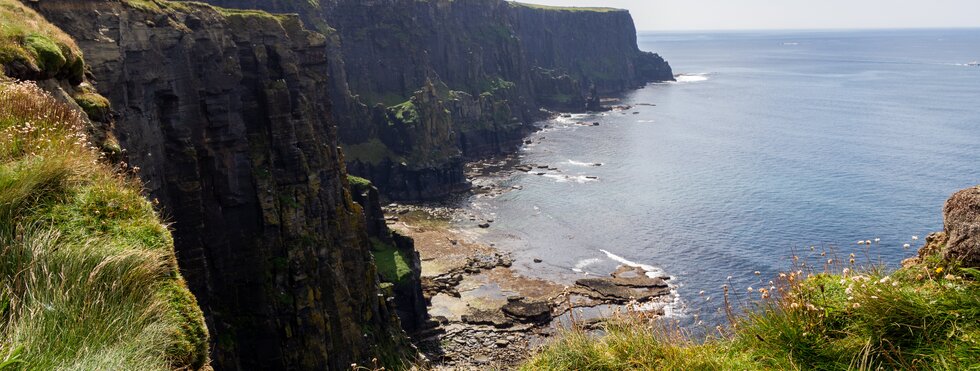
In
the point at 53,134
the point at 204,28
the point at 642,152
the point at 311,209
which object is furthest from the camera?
the point at 642,152

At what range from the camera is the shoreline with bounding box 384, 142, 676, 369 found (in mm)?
70750

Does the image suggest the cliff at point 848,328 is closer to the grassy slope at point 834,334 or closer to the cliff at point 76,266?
the grassy slope at point 834,334

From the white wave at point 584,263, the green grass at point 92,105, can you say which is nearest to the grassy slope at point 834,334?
the green grass at point 92,105

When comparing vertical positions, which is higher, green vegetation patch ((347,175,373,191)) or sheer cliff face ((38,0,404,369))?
sheer cliff face ((38,0,404,369))

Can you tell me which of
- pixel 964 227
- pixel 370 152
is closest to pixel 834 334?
pixel 964 227

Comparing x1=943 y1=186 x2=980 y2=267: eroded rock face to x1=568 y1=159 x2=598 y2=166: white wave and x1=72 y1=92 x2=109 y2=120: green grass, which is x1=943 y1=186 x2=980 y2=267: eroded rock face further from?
x1=568 y1=159 x2=598 y2=166: white wave

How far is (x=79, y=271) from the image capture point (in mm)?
11000

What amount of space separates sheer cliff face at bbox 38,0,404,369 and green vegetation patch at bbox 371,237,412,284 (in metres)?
11.1

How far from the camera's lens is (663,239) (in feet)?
336

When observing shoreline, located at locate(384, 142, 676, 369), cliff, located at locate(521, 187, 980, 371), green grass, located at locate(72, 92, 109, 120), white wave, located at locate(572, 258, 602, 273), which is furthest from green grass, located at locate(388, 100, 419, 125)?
cliff, located at locate(521, 187, 980, 371)

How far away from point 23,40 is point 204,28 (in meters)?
27.3

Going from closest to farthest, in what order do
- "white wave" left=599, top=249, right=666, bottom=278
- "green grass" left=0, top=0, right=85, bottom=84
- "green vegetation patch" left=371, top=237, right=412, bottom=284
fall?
1. "green grass" left=0, top=0, right=85, bottom=84
2. "green vegetation patch" left=371, top=237, right=412, bottom=284
3. "white wave" left=599, top=249, right=666, bottom=278

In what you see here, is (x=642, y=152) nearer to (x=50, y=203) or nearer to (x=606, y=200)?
(x=606, y=200)

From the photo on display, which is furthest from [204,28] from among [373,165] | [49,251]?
[373,165]
